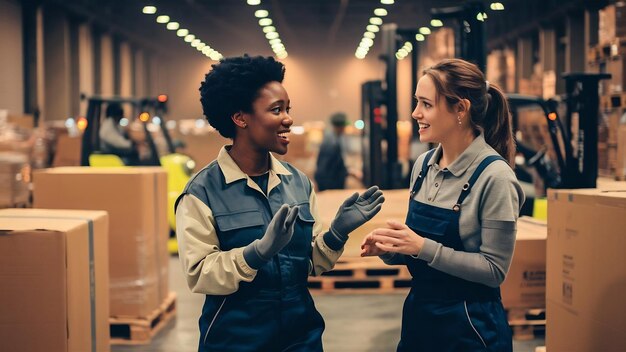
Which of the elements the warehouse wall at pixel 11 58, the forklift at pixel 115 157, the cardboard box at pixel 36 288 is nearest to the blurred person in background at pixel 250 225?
the cardboard box at pixel 36 288

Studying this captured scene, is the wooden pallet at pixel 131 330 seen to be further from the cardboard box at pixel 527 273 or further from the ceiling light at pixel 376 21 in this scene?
the ceiling light at pixel 376 21

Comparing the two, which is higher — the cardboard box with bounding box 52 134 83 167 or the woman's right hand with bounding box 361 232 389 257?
the cardboard box with bounding box 52 134 83 167

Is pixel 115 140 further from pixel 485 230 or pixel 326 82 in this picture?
pixel 326 82

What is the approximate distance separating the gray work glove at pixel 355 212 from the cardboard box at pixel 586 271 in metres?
1.08

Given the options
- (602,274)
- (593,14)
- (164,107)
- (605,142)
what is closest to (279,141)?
(602,274)

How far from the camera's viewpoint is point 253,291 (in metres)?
2.63

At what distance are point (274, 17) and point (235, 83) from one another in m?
21.4

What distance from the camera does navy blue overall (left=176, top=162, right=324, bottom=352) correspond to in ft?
8.62

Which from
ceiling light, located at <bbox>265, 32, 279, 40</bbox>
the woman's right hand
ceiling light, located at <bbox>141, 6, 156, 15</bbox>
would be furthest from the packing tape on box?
ceiling light, located at <bbox>265, 32, 279, 40</bbox>

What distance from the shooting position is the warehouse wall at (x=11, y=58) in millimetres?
16391

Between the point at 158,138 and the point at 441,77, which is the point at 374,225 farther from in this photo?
the point at 158,138

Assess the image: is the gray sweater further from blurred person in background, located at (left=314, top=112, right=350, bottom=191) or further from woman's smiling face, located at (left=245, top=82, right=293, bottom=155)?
blurred person in background, located at (left=314, top=112, right=350, bottom=191)

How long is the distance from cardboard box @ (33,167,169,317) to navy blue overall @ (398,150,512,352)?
358 centimetres

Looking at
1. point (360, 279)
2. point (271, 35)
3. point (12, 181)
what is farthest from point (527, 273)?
point (271, 35)
